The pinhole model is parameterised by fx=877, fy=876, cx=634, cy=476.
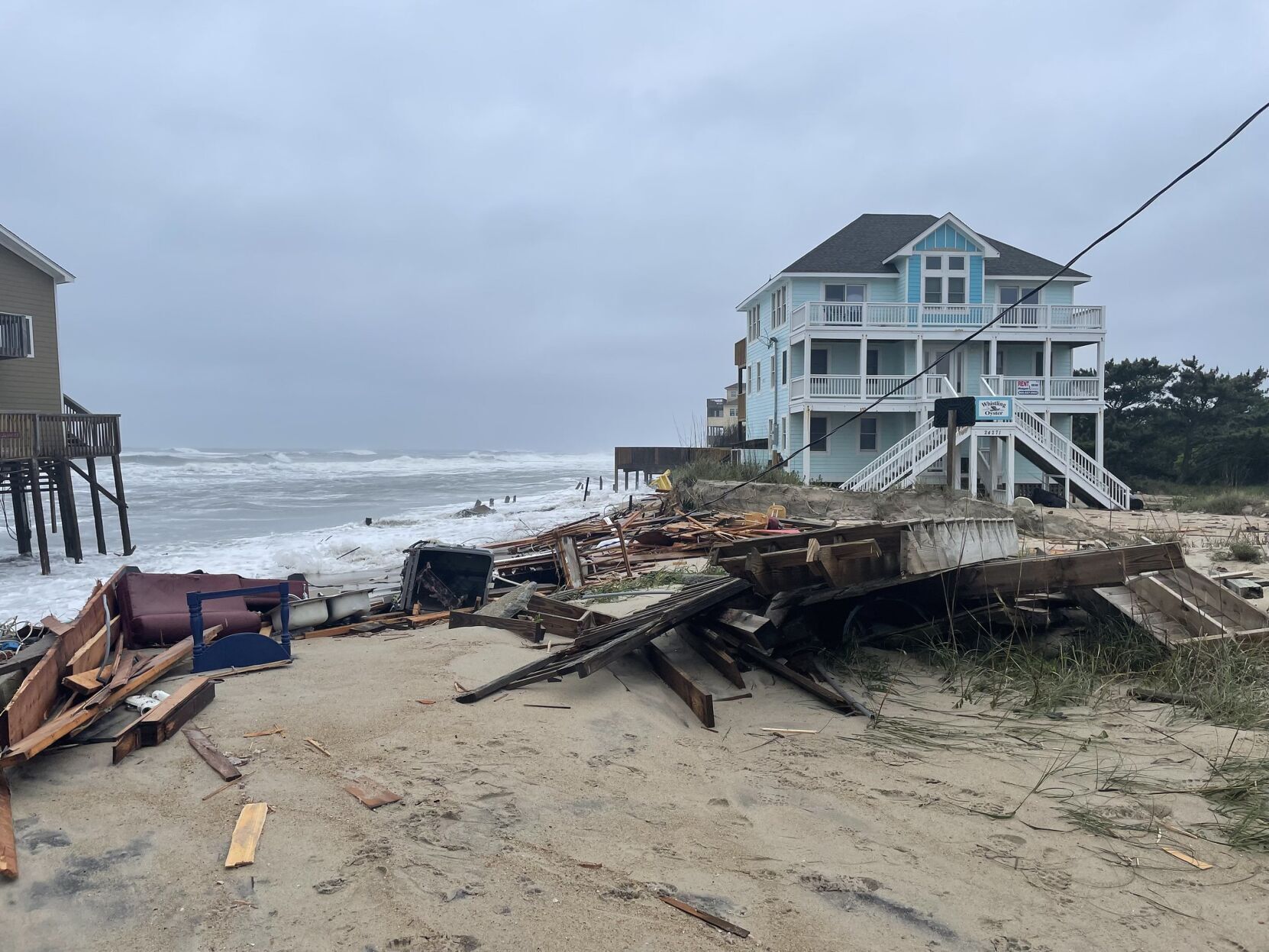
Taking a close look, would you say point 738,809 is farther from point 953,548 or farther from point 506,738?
point 953,548

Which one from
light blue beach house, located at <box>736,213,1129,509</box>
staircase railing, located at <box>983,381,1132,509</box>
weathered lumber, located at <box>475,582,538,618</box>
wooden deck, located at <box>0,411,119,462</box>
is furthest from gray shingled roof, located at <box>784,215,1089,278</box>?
weathered lumber, located at <box>475,582,538,618</box>

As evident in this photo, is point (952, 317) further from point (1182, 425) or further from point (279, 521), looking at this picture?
point (279, 521)

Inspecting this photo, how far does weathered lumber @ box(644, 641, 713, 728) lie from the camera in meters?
6.54

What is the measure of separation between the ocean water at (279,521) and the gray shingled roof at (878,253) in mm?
12401

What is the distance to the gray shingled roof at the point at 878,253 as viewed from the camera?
33000mm

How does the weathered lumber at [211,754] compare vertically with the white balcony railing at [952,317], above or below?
below

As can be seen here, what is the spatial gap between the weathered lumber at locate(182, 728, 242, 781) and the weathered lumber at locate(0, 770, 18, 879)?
88 centimetres

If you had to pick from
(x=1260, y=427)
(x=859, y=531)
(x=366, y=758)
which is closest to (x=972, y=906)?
(x=366, y=758)

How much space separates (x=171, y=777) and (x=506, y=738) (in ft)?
6.18

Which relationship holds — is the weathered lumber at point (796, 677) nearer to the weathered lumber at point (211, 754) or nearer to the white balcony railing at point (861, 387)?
the weathered lumber at point (211, 754)

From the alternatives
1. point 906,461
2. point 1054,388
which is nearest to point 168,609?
point 906,461

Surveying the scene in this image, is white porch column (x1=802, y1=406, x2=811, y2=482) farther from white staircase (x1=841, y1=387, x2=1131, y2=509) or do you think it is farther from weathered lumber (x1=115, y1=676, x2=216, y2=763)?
weathered lumber (x1=115, y1=676, x2=216, y2=763)

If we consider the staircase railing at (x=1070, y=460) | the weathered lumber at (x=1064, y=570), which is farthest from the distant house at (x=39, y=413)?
the staircase railing at (x=1070, y=460)

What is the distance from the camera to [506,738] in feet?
18.3
